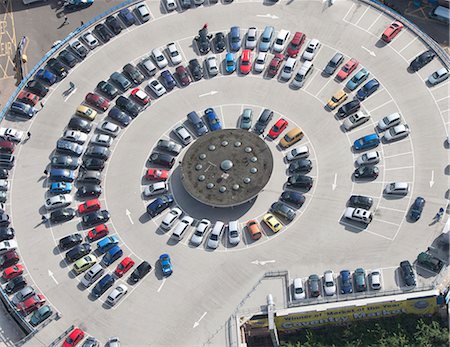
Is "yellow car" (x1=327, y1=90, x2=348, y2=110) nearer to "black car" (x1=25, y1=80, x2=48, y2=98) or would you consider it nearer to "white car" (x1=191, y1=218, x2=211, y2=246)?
"white car" (x1=191, y1=218, x2=211, y2=246)

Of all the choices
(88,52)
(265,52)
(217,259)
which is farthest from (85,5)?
(217,259)

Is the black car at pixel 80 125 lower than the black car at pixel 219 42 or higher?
lower

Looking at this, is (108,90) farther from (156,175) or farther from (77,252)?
(77,252)

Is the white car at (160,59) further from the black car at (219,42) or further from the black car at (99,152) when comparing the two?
the black car at (99,152)

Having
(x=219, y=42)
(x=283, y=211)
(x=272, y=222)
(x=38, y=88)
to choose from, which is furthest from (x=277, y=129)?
(x=38, y=88)

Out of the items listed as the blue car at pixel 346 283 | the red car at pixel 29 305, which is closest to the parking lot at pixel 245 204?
the blue car at pixel 346 283

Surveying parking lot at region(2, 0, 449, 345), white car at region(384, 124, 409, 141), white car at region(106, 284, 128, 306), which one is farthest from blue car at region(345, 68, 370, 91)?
white car at region(106, 284, 128, 306)
